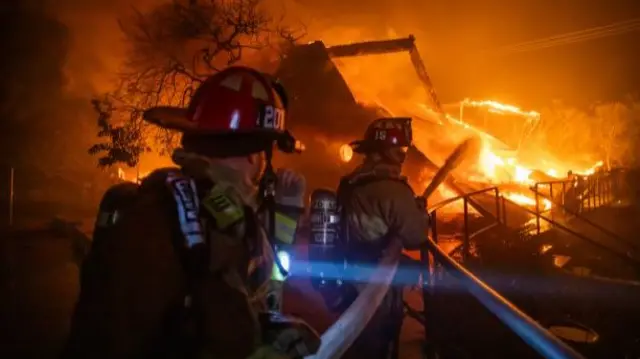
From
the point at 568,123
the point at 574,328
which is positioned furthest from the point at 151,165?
the point at 568,123

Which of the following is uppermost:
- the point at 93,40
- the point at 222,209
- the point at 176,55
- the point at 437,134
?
the point at 93,40

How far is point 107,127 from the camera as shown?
10.4m

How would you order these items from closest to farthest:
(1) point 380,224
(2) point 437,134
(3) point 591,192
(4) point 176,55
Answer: (1) point 380,224 → (4) point 176,55 → (3) point 591,192 → (2) point 437,134

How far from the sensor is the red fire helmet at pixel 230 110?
5.68 ft

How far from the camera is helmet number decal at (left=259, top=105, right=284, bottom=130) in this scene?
182 cm

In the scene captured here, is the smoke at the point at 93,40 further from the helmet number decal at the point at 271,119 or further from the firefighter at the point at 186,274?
the firefighter at the point at 186,274

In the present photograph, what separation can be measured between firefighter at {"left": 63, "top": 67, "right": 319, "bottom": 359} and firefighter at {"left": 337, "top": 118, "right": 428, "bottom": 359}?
1914mm

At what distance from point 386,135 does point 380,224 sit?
2.99 ft

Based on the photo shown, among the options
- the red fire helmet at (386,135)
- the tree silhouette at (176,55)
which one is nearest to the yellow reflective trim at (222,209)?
the red fire helmet at (386,135)

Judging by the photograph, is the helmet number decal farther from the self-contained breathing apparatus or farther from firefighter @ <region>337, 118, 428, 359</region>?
firefighter @ <region>337, 118, 428, 359</region>

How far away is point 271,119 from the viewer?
185cm

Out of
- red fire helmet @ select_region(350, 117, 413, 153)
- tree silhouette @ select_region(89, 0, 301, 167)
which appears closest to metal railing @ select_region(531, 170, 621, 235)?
tree silhouette @ select_region(89, 0, 301, 167)

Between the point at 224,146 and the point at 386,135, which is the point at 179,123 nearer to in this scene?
the point at 224,146

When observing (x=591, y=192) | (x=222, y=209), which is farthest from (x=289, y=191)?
(x=591, y=192)
